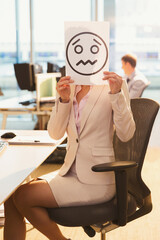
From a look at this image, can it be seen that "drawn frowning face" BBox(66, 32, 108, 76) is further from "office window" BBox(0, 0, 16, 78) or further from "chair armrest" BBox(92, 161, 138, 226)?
"office window" BBox(0, 0, 16, 78)

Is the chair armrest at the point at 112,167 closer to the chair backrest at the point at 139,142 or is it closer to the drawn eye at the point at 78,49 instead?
the chair backrest at the point at 139,142

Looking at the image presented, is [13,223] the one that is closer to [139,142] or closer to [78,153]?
[78,153]

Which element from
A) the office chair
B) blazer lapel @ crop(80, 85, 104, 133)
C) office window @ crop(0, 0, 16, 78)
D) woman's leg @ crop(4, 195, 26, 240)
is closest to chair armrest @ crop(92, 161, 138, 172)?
the office chair

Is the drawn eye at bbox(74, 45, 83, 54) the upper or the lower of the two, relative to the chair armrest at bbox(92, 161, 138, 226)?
upper

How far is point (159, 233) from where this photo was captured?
9.27ft

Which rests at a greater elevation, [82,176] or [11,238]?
[82,176]

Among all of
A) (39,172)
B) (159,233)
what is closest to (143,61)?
(39,172)

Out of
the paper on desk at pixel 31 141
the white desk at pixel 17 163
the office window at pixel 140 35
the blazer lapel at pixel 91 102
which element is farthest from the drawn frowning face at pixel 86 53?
the office window at pixel 140 35

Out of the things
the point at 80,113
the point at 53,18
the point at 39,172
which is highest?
the point at 53,18

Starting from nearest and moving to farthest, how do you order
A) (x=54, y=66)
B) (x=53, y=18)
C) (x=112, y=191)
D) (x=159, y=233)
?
1. (x=112, y=191)
2. (x=159, y=233)
3. (x=54, y=66)
4. (x=53, y=18)

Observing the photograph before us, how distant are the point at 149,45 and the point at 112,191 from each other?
5.72 meters

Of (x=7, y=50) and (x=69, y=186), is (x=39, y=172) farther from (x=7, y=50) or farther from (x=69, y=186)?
(x=7, y=50)

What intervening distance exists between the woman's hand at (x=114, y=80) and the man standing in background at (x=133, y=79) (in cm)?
296

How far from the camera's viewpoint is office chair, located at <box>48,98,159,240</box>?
1789 mm
